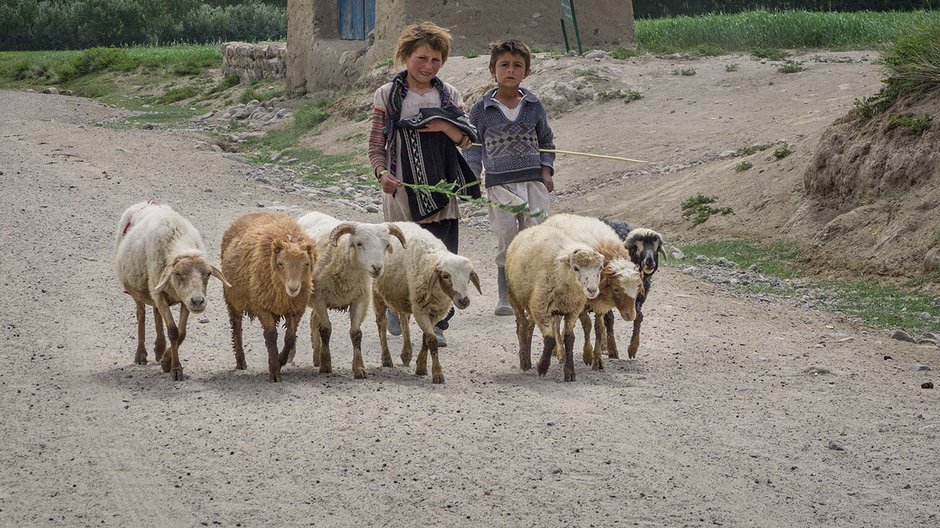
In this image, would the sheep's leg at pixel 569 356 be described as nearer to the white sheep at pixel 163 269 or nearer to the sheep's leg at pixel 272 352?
the sheep's leg at pixel 272 352

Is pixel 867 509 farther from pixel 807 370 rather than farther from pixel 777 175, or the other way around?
pixel 777 175

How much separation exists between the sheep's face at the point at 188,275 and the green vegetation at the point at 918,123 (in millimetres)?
7517

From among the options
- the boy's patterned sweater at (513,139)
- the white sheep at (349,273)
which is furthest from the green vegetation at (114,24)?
the white sheep at (349,273)

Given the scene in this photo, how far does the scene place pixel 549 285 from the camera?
7.77 metres

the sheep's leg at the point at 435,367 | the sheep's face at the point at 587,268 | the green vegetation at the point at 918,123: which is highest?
the green vegetation at the point at 918,123

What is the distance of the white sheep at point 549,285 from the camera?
7508 mm

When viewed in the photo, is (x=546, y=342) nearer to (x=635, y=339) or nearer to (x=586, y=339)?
(x=586, y=339)

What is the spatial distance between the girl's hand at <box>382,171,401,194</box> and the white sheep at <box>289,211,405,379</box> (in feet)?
1.84

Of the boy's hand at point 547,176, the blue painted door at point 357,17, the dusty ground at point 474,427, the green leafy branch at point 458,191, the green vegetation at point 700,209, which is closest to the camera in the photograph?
the dusty ground at point 474,427

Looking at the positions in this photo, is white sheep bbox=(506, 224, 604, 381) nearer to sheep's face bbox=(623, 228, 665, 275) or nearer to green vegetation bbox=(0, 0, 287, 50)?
sheep's face bbox=(623, 228, 665, 275)

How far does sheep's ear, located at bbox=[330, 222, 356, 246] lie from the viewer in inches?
298

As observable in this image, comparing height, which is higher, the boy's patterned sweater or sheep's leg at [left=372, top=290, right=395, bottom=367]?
the boy's patterned sweater

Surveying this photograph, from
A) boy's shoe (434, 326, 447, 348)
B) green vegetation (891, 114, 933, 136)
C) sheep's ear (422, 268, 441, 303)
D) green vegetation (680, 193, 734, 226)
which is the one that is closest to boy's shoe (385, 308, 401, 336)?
boy's shoe (434, 326, 447, 348)

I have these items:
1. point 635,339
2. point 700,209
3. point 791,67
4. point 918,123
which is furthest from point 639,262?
point 791,67
